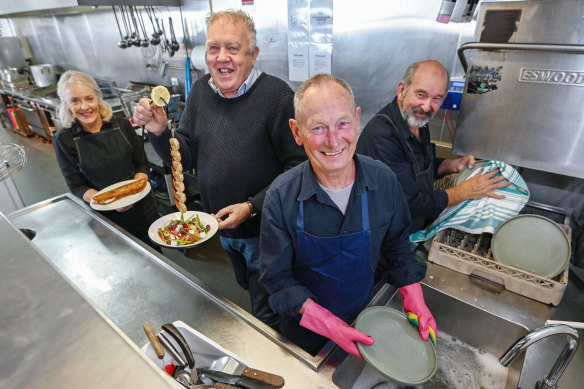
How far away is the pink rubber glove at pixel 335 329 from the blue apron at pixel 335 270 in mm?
146

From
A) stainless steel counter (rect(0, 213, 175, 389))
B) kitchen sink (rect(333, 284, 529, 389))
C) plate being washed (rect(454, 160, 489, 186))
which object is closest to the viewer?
stainless steel counter (rect(0, 213, 175, 389))

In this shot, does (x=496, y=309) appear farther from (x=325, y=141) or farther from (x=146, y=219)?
(x=146, y=219)

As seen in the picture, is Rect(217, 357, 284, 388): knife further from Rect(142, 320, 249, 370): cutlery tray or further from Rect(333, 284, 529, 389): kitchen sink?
Rect(333, 284, 529, 389): kitchen sink

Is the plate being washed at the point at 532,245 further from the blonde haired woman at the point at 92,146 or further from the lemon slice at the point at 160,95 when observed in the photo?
the blonde haired woman at the point at 92,146

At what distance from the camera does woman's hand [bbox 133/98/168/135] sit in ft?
4.54

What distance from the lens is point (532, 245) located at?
138 centimetres

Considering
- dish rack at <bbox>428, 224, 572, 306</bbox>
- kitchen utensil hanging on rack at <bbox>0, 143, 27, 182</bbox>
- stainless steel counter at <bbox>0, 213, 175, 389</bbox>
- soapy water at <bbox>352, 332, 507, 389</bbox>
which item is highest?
stainless steel counter at <bbox>0, 213, 175, 389</bbox>

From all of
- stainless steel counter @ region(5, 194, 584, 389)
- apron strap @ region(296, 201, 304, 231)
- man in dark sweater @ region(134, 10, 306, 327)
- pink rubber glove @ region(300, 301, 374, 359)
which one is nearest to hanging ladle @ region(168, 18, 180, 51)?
man in dark sweater @ region(134, 10, 306, 327)

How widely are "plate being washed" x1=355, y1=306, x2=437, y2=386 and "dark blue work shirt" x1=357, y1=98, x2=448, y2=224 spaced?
2.05 feet

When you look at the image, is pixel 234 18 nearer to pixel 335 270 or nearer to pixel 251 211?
pixel 251 211

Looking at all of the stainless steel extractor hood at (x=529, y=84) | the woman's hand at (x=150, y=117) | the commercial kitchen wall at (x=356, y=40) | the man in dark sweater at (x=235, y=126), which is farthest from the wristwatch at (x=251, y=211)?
the commercial kitchen wall at (x=356, y=40)

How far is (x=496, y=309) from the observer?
1.26 m

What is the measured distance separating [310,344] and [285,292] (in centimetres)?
42

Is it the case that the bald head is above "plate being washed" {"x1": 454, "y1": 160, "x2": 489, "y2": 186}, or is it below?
above
